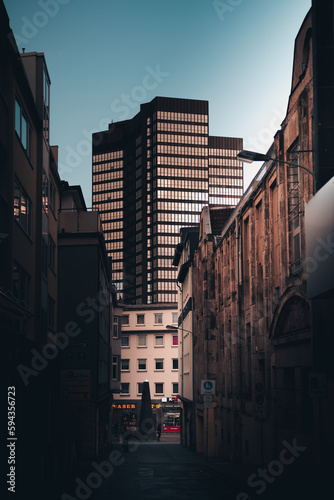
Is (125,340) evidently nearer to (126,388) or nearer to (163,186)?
(126,388)

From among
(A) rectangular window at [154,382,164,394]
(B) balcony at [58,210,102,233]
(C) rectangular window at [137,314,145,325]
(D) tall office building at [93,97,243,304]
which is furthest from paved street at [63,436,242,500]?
(D) tall office building at [93,97,243,304]

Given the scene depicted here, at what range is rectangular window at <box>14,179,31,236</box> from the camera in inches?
962

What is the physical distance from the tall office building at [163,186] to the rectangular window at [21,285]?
11755 centimetres

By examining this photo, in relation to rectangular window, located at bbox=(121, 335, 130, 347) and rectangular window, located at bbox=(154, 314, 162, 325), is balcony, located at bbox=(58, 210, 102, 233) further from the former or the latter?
rectangular window, located at bbox=(121, 335, 130, 347)

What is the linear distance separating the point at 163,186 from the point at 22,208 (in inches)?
4963

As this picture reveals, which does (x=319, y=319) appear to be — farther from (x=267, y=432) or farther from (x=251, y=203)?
(x=251, y=203)

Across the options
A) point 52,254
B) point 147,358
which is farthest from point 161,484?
point 147,358

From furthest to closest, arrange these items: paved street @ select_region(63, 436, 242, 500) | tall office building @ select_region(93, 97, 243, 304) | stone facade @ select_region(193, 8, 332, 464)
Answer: tall office building @ select_region(93, 97, 243, 304) → stone facade @ select_region(193, 8, 332, 464) → paved street @ select_region(63, 436, 242, 500)

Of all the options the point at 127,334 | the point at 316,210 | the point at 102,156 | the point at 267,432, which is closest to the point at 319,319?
the point at 316,210

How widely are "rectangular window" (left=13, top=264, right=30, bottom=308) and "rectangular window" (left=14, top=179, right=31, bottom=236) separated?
163 centimetres

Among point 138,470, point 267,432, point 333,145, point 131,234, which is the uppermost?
point 131,234

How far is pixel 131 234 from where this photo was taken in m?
159

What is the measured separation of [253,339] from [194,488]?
920 cm

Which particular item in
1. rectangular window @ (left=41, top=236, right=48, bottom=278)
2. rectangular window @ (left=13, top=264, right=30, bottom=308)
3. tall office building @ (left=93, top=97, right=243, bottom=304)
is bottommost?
rectangular window @ (left=13, top=264, right=30, bottom=308)
